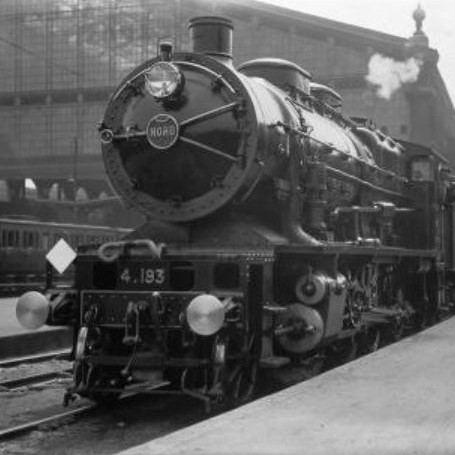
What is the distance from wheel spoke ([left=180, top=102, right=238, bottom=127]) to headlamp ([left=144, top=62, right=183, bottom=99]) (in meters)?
0.31

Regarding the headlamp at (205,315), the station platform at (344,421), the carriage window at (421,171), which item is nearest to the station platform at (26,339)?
the headlamp at (205,315)

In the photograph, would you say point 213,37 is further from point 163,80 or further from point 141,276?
point 141,276

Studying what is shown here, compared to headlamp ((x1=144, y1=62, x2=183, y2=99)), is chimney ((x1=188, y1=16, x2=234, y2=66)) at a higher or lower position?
higher

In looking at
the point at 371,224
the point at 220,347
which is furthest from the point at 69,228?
the point at 220,347

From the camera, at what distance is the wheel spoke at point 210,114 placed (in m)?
7.57

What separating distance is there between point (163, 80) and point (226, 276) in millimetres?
2033

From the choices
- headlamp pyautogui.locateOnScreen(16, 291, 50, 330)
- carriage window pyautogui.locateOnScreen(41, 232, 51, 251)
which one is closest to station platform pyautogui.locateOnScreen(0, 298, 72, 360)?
headlamp pyautogui.locateOnScreen(16, 291, 50, 330)

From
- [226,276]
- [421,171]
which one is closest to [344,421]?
[226,276]

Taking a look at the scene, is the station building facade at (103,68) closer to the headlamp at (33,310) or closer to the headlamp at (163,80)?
the headlamp at (163,80)

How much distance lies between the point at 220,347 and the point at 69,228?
638 inches

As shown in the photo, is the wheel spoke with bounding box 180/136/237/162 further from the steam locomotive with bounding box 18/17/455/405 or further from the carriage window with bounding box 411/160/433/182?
the carriage window with bounding box 411/160/433/182

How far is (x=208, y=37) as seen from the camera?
27.1 ft

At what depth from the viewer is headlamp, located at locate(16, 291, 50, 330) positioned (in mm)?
7430

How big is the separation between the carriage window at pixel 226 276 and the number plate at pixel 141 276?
0.49 metres
